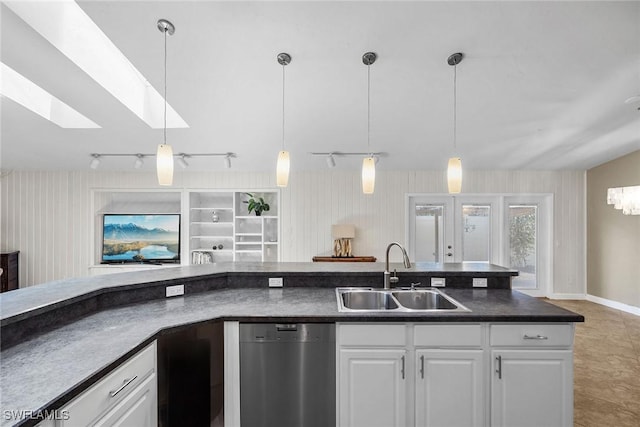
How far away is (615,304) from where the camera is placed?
4.72 meters

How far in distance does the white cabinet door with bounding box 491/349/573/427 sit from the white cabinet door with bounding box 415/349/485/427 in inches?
4.0

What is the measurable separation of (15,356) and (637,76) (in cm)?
482

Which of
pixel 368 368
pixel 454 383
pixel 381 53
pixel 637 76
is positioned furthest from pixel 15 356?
pixel 637 76

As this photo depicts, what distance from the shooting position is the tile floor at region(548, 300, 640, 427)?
7.13 feet

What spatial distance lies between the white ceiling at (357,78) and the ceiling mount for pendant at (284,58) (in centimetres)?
5

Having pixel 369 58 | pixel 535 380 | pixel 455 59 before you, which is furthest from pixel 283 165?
pixel 535 380

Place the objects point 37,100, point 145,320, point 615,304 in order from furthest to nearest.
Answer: point 615,304 < point 37,100 < point 145,320

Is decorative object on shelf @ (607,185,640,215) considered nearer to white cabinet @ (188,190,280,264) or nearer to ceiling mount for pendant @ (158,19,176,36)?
white cabinet @ (188,190,280,264)

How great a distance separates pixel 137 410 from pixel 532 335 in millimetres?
2084

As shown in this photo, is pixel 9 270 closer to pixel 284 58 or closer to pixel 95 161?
pixel 95 161

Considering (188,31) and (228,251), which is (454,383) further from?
(228,251)

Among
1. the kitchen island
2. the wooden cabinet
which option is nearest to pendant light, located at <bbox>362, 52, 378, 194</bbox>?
the kitchen island

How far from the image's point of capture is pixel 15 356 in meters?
1.18

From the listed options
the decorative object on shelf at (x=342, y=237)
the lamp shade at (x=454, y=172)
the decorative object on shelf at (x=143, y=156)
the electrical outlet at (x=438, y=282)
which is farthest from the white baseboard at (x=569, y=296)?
the decorative object on shelf at (x=143, y=156)
